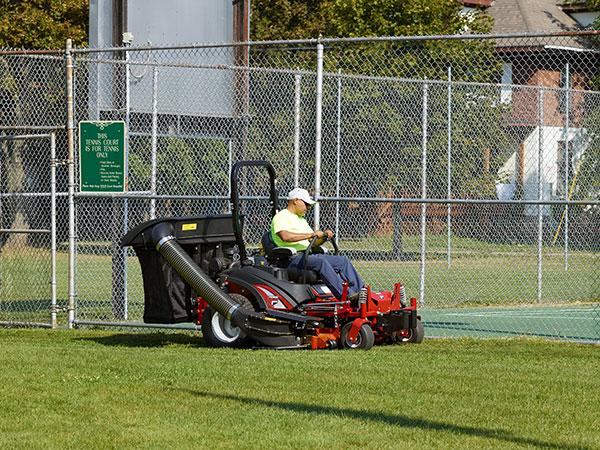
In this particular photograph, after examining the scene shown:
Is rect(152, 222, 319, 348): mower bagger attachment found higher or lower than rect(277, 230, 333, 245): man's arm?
lower

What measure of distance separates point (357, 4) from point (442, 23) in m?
2.43

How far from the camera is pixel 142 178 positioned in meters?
16.9

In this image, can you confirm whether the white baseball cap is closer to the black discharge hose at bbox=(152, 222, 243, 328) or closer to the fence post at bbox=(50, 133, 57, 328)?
the black discharge hose at bbox=(152, 222, 243, 328)

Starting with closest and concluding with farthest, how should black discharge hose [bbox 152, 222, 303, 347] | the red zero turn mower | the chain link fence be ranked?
1. black discharge hose [bbox 152, 222, 303, 347]
2. the red zero turn mower
3. the chain link fence

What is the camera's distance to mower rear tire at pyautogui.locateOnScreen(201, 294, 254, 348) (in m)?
10.8

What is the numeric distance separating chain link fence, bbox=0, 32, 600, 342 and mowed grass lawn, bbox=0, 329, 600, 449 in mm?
3888

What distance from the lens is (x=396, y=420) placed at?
7.07 metres

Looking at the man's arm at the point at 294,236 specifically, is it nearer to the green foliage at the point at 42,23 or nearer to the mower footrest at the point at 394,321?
the mower footrest at the point at 394,321

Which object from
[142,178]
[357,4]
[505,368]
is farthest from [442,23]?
[505,368]

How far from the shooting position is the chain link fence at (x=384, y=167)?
610 inches

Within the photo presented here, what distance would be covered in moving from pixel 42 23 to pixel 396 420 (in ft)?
73.0

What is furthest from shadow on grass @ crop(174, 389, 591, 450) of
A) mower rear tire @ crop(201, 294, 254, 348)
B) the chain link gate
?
the chain link gate

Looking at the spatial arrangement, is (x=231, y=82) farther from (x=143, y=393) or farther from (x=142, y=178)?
(x=143, y=393)

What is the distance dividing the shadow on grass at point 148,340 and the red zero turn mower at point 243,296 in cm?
45
